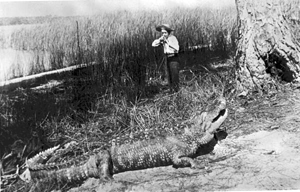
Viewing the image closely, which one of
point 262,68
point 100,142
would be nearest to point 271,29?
point 262,68

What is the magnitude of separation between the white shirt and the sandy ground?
1024 millimetres

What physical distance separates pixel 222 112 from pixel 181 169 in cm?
68

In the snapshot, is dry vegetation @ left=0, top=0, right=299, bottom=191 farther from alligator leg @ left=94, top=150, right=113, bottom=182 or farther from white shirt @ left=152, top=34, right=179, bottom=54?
alligator leg @ left=94, top=150, right=113, bottom=182

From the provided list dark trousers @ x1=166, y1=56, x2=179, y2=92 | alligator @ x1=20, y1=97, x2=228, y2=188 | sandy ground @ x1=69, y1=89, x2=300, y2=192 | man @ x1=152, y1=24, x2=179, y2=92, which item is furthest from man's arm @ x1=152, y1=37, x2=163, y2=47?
sandy ground @ x1=69, y1=89, x2=300, y2=192

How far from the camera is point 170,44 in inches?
167

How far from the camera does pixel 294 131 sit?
3.78 metres

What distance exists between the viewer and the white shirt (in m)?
4.23

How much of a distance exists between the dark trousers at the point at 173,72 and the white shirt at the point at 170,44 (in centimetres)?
9

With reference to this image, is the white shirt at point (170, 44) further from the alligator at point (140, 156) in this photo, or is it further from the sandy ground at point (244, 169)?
the sandy ground at point (244, 169)

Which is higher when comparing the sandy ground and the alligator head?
the alligator head

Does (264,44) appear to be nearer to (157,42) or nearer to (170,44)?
→ (170,44)

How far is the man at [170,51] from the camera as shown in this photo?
421cm

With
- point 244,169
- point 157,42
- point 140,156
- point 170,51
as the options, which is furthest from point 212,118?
point 157,42

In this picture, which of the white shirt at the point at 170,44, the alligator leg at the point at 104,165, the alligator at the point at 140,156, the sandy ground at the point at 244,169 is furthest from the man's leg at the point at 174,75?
the alligator leg at the point at 104,165
